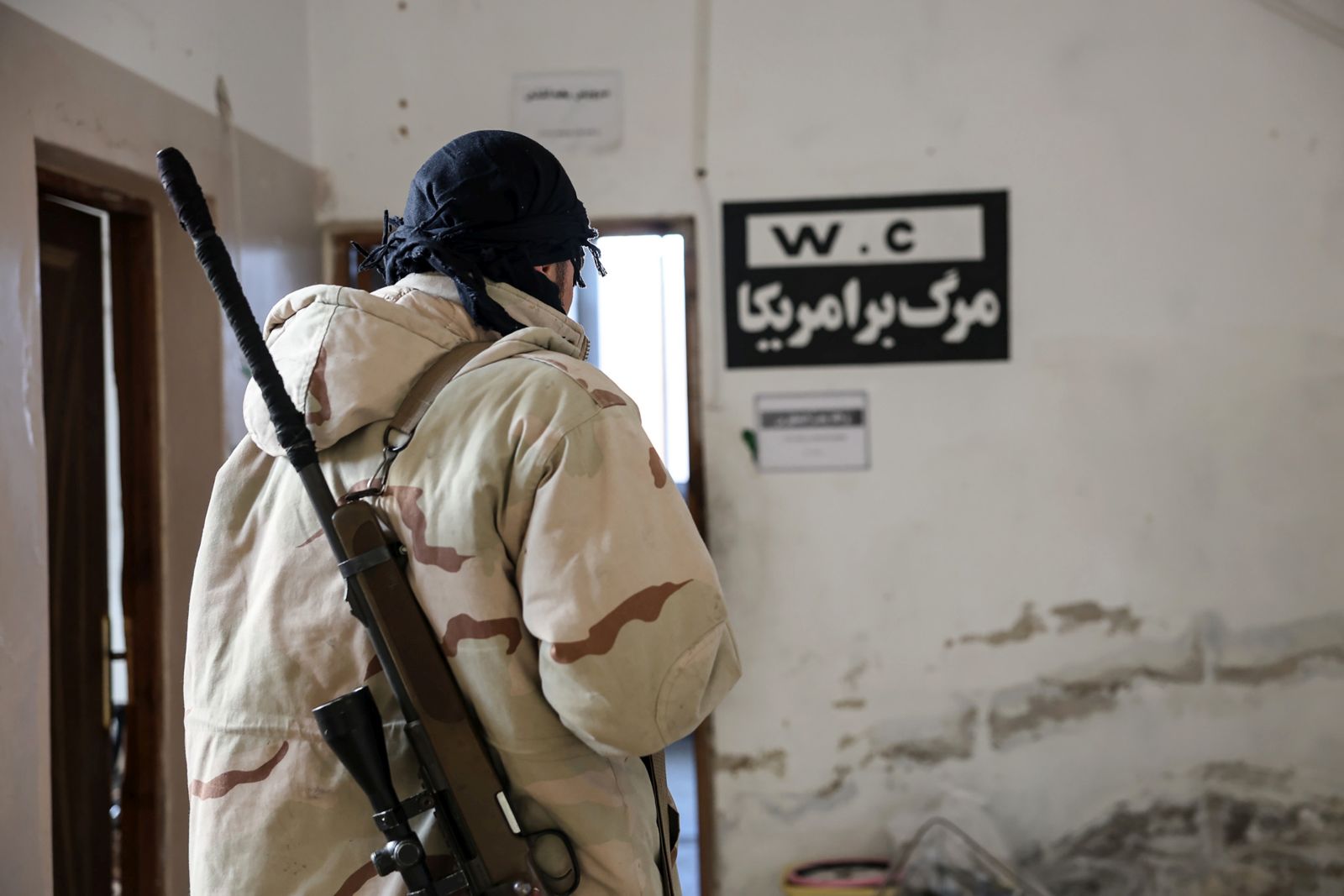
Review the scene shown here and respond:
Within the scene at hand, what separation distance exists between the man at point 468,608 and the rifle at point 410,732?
0.02 meters

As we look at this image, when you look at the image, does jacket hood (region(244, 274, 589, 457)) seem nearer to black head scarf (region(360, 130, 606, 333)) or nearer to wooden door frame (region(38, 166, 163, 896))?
black head scarf (region(360, 130, 606, 333))

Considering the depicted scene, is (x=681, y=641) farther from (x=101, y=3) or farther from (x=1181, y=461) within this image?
(x=1181, y=461)

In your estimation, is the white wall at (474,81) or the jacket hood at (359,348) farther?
the white wall at (474,81)

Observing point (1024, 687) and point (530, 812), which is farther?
point (1024, 687)

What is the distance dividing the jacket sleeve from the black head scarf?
7.9 inches

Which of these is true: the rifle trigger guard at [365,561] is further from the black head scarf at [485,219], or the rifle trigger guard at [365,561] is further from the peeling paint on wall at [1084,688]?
the peeling paint on wall at [1084,688]

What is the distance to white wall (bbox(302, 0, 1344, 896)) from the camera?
223cm

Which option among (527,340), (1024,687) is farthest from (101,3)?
(1024,687)

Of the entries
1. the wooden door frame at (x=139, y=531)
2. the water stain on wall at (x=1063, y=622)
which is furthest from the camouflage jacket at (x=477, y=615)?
the water stain on wall at (x=1063, y=622)

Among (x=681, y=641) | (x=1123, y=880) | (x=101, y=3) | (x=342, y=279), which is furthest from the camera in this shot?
(x=342, y=279)

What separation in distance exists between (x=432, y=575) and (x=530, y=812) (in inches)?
8.0

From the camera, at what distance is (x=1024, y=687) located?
225 cm

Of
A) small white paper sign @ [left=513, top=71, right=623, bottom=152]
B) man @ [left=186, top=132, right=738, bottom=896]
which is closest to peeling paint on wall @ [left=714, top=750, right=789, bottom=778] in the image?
small white paper sign @ [left=513, top=71, right=623, bottom=152]

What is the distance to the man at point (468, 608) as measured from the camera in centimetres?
77
